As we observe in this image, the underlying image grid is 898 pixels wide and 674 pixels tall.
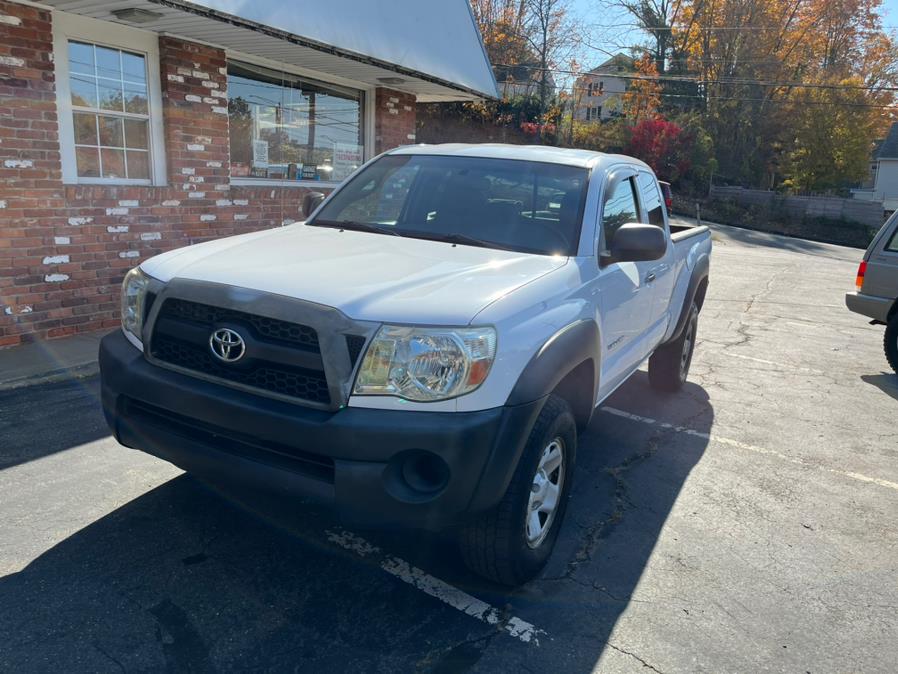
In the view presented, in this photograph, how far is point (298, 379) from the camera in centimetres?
272

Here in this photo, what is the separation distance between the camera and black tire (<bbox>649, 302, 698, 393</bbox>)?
6031 millimetres

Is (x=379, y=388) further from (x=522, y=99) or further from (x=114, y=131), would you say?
(x=522, y=99)

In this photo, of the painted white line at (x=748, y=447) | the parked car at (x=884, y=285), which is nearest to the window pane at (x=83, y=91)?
the painted white line at (x=748, y=447)

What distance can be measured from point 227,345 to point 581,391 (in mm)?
1666

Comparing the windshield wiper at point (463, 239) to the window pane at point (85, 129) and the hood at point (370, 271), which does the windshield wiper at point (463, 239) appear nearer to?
the hood at point (370, 271)

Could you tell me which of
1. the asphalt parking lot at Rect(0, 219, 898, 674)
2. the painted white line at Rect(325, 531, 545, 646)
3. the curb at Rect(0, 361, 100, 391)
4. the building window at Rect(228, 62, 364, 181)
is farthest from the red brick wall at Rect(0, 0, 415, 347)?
the painted white line at Rect(325, 531, 545, 646)

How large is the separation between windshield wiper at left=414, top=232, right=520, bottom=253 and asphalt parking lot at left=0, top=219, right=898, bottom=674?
59.2 inches

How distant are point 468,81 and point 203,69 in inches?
164

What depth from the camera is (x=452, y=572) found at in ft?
10.7

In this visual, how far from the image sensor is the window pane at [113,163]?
7.28 meters

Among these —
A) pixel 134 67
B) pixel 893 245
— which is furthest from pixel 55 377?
pixel 893 245

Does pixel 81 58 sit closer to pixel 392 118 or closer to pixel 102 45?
pixel 102 45

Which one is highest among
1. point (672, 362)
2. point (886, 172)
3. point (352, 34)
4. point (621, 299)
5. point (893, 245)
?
point (886, 172)

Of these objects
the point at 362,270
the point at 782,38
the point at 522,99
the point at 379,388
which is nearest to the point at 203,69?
the point at 362,270
